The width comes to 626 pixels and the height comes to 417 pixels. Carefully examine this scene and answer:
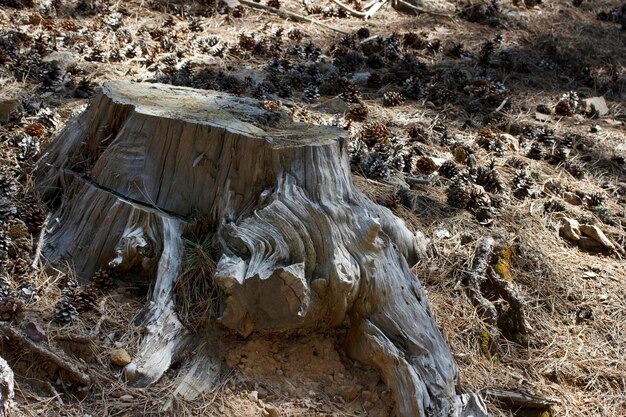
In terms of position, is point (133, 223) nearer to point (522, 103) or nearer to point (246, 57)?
point (246, 57)

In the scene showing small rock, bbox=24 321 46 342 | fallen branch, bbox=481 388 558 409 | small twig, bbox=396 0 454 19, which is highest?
small twig, bbox=396 0 454 19

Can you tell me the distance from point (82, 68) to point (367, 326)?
3.98 metres

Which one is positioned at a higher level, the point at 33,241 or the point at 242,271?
the point at 242,271

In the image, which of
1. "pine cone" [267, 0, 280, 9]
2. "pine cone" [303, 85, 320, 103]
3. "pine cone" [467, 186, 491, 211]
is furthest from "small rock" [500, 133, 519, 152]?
"pine cone" [267, 0, 280, 9]

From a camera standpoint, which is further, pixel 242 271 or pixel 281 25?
pixel 281 25

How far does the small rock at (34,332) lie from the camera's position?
9.98 feet

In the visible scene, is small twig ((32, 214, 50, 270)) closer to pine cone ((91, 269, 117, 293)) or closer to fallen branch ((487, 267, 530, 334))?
pine cone ((91, 269, 117, 293))

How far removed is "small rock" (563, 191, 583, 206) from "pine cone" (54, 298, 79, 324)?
152 inches

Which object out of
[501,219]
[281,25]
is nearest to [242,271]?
[501,219]

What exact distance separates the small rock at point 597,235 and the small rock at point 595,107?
7.50ft

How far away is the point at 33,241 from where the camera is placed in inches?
144

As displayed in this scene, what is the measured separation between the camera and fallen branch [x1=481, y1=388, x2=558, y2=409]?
3549mm

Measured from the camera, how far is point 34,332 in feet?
10.0

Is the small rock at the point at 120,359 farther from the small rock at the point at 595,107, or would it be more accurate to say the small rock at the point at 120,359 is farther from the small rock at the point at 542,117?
the small rock at the point at 595,107
